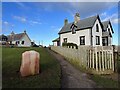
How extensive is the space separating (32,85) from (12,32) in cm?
7621

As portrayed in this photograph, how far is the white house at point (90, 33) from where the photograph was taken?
110 feet

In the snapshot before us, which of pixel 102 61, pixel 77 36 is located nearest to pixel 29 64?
pixel 102 61

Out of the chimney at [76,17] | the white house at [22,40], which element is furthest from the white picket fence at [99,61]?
the white house at [22,40]

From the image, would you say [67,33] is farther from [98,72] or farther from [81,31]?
[98,72]

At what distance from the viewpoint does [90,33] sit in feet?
109

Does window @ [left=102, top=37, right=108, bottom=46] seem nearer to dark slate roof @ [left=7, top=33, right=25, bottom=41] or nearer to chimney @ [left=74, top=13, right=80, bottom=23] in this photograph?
chimney @ [left=74, top=13, right=80, bottom=23]

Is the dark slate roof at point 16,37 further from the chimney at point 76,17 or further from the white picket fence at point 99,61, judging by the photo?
the white picket fence at point 99,61

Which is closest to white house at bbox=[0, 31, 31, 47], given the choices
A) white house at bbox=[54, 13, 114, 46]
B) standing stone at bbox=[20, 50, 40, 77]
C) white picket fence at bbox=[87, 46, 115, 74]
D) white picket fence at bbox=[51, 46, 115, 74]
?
white house at bbox=[54, 13, 114, 46]

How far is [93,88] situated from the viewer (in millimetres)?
7422

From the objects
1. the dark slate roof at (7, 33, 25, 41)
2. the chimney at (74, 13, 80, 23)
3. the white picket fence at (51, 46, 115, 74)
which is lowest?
the white picket fence at (51, 46, 115, 74)

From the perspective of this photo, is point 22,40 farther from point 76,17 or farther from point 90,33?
point 90,33

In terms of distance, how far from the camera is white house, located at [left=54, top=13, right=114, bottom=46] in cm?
3347

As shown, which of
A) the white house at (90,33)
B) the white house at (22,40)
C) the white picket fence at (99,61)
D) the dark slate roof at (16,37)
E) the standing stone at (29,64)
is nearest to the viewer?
the standing stone at (29,64)

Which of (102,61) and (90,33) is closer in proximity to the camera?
(102,61)
